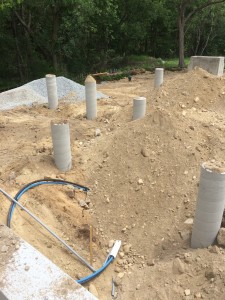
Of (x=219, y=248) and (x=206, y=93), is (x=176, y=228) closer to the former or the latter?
(x=219, y=248)

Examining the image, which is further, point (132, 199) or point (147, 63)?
point (147, 63)

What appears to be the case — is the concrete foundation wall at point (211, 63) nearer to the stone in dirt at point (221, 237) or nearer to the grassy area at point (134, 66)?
the grassy area at point (134, 66)

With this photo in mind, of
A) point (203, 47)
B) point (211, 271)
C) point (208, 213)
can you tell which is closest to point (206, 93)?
point (208, 213)

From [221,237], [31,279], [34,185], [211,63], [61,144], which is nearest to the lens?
[31,279]

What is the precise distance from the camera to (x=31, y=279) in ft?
9.02

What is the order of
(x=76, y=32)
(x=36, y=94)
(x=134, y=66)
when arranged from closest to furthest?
(x=36, y=94) < (x=76, y=32) < (x=134, y=66)

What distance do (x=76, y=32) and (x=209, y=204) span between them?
17.3 metres

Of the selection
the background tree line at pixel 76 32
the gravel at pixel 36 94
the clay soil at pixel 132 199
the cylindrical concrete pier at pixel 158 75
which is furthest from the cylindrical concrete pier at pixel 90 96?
the background tree line at pixel 76 32

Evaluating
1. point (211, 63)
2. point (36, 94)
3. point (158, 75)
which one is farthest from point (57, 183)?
point (211, 63)

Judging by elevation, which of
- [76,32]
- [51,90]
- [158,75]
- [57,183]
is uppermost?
[76,32]

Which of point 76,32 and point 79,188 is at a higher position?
point 76,32

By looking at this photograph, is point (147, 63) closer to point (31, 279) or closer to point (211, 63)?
point (211, 63)

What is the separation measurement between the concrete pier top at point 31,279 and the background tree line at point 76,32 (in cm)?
1279

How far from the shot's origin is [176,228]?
15.5 feet
